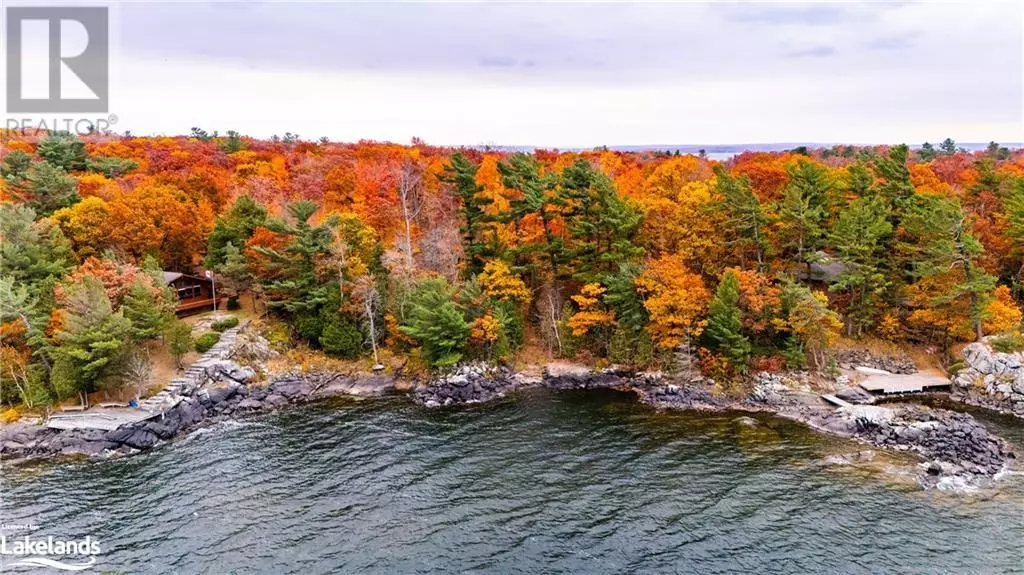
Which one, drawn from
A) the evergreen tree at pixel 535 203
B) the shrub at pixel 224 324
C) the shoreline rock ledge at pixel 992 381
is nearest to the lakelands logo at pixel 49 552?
the shrub at pixel 224 324

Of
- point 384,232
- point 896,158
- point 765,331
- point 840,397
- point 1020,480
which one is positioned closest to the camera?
point 1020,480

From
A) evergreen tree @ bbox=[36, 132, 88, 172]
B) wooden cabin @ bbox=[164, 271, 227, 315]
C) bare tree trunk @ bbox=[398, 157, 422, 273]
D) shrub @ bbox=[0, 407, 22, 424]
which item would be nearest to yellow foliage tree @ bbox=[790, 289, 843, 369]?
bare tree trunk @ bbox=[398, 157, 422, 273]

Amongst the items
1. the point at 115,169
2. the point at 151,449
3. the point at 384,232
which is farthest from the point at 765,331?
the point at 115,169

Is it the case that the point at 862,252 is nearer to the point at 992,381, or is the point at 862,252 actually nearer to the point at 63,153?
the point at 992,381

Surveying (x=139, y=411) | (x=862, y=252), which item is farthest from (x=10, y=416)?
(x=862, y=252)

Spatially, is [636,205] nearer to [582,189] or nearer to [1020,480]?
[582,189]

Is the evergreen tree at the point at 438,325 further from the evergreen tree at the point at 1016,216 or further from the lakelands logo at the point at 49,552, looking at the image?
the evergreen tree at the point at 1016,216
